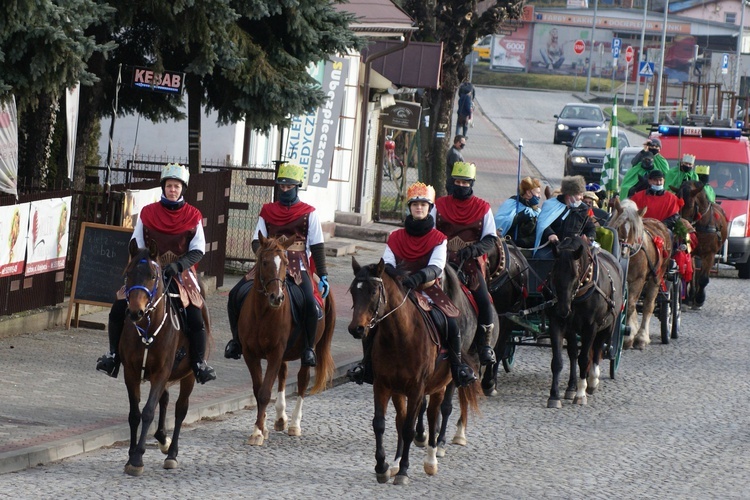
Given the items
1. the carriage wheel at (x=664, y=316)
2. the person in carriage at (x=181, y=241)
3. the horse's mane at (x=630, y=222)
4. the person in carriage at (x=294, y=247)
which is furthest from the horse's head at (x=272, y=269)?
the carriage wheel at (x=664, y=316)

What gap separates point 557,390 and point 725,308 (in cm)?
1020

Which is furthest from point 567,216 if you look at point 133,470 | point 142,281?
point 133,470

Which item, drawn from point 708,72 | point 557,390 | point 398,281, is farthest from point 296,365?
point 708,72

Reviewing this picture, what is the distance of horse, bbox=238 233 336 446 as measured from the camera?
10.8m

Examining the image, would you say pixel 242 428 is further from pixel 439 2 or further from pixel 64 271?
pixel 439 2

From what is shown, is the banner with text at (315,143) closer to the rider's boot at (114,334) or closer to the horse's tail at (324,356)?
the horse's tail at (324,356)

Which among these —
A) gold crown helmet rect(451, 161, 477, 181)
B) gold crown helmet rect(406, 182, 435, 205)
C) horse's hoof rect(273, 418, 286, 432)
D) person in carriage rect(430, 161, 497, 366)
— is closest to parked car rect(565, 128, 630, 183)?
gold crown helmet rect(451, 161, 477, 181)

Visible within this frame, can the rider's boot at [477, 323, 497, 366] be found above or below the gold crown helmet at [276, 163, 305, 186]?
below

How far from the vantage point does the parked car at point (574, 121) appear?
5697cm

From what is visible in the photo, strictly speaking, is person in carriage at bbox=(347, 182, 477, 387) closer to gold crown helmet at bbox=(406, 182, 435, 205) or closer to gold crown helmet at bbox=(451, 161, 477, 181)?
gold crown helmet at bbox=(406, 182, 435, 205)

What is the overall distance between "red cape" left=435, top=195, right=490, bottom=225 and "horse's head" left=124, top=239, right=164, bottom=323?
3201 mm

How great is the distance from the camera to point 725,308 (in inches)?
904

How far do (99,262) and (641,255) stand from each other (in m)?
6.99

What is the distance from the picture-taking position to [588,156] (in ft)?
145
